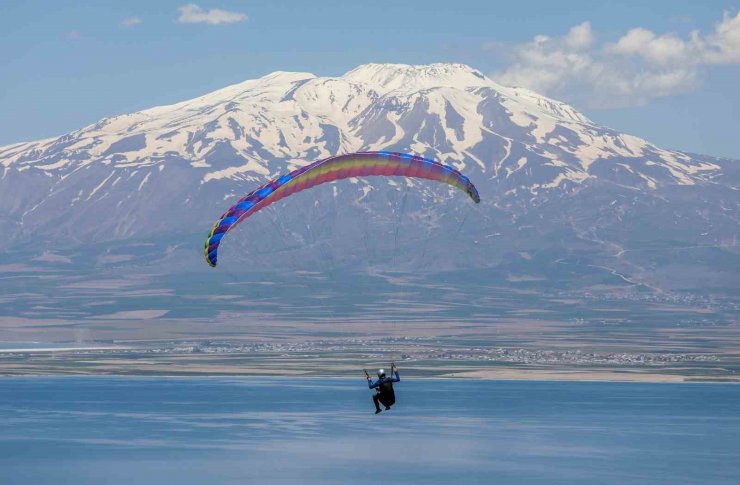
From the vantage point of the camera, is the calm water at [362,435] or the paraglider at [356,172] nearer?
the paraglider at [356,172]

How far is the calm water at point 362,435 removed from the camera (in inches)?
2972

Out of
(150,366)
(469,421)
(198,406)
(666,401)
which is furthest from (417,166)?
(150,366)

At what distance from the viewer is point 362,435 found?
91.8 meters

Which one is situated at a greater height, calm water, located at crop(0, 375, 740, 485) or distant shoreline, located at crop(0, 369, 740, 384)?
distant shoreline, located at crop(0, 369, 740, 384)

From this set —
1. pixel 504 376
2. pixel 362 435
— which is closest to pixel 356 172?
pixel 362 435

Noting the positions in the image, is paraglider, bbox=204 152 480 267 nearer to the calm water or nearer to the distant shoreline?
the calm water

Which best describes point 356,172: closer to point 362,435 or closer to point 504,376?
point 362,435

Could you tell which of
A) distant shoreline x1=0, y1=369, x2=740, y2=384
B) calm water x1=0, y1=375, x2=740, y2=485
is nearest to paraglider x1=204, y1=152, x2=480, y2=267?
calm water x1=0, y1=375, x2=740, y2=485

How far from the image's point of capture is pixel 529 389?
138750 mm

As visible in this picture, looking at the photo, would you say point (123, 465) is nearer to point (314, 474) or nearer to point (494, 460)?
point (314, 474)

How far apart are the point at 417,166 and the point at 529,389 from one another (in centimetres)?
6732

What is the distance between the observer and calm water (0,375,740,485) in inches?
2972

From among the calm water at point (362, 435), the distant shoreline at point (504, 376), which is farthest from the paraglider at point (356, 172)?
the distant shoreline at point (504, 376)

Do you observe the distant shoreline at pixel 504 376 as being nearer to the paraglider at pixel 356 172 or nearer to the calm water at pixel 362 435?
the calm water at pixel 362 435
